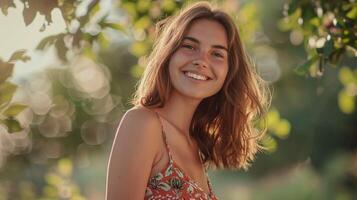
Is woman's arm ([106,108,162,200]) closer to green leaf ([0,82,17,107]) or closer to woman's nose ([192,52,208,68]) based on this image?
woman's nose ([192,52,208,68])

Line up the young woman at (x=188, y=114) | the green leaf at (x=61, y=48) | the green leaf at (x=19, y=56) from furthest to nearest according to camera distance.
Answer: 1. the green leaf at (x=61, y=48)
2. the young woman at (x=188, y=114)
3. the green leaf at (x=19, y=56)

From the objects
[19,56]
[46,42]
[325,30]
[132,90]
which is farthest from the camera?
[132,90]

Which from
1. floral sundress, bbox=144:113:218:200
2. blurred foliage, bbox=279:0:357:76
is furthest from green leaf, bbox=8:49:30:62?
blurred foliage, bbox=279:0:357:76

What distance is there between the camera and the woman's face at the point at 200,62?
3.17 m

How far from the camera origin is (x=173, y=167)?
120 inches

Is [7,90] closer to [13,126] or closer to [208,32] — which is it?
[13,126]

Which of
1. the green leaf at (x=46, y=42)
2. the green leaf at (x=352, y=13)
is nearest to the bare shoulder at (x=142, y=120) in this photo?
the green leaf at (x=46, y=42)

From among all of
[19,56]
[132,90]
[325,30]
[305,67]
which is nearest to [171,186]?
[19,56]

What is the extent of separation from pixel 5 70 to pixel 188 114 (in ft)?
2.78

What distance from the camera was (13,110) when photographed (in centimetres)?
280

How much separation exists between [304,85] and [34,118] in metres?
6.74

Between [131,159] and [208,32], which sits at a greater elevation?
[208,32]

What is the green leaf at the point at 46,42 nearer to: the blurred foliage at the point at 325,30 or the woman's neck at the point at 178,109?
the woman's neck at the point at 178,109

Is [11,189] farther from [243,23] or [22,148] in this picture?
[243,23]
